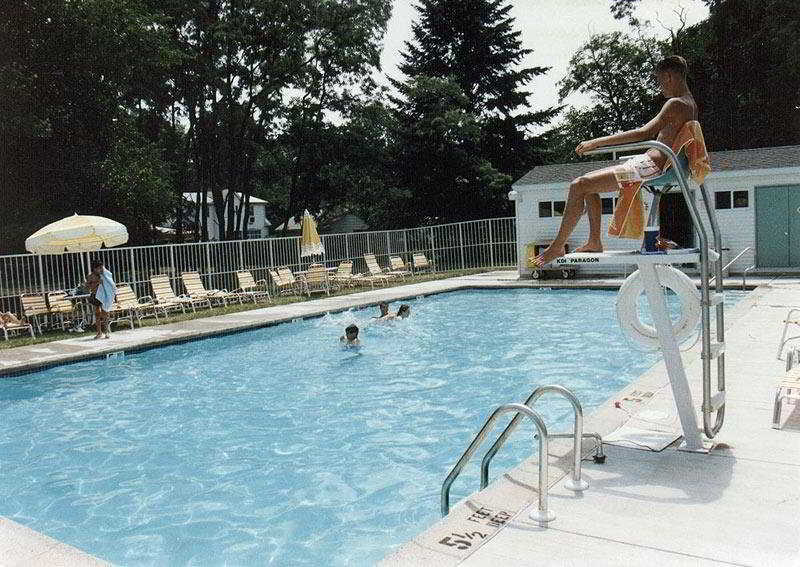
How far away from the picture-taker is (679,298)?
16.5ft

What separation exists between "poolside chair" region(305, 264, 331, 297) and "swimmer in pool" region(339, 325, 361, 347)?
7.58m

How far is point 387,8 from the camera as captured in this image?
110 ft

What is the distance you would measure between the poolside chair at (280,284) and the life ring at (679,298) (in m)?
15.3

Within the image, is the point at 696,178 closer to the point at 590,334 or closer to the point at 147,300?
the point at 590,334

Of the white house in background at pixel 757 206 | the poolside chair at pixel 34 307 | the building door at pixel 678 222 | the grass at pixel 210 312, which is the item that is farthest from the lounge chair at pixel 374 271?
the poolside chair at pixel 34 307

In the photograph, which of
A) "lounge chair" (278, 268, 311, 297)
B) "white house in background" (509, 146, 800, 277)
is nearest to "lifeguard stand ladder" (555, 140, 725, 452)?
"white house in background" (509, 146, 800, 277)

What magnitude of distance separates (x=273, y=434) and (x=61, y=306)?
905 centimetres

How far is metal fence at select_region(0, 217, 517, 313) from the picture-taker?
16.3m

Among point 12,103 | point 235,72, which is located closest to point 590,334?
point 12,103

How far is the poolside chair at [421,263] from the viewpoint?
81.6 ft

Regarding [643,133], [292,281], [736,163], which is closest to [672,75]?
[643,133]

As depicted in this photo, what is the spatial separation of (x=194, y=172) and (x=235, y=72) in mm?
10070

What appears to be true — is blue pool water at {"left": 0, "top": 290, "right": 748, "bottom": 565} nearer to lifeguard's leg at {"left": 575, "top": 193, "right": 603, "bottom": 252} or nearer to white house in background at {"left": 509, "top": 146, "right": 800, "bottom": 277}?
lifeguard's leg at {"left": 575, "top": 193, "right": 603, "bottom": 252}

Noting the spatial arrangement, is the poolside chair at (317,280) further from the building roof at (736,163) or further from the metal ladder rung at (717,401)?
the metal ladder rung at (717,401)
